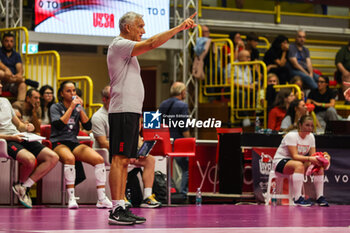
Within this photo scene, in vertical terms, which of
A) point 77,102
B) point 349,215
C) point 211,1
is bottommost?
point 349,215

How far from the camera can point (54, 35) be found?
38.0 feet

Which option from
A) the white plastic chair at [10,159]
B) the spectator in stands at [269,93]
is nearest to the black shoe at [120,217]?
the white plastic chair at [10,159]

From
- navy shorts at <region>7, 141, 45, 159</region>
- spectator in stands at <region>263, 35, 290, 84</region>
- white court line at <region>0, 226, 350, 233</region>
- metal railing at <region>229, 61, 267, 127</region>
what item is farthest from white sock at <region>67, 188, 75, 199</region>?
spectator in stands at <region>263, 35, 290, 84</region>

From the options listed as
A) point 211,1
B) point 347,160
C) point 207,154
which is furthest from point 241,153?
point 211,1

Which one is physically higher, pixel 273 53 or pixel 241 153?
pixel 273 53

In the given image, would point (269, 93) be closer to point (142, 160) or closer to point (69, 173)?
point (142, 160)

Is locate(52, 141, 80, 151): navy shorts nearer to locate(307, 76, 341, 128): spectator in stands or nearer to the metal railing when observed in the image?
the metal railing

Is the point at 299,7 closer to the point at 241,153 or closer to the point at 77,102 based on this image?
the point at 241,153

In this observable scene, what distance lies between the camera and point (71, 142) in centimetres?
778

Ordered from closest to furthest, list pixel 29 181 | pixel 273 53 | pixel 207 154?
pixel 29 181, pixel 207 154, pixel 273 53

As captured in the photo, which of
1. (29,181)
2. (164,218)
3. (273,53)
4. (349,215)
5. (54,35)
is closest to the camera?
(164,218)

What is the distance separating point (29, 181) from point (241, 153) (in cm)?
308

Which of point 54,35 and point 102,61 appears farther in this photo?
point 102,61

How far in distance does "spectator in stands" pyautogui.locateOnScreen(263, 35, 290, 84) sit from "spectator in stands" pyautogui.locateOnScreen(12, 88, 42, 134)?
5.45 m
